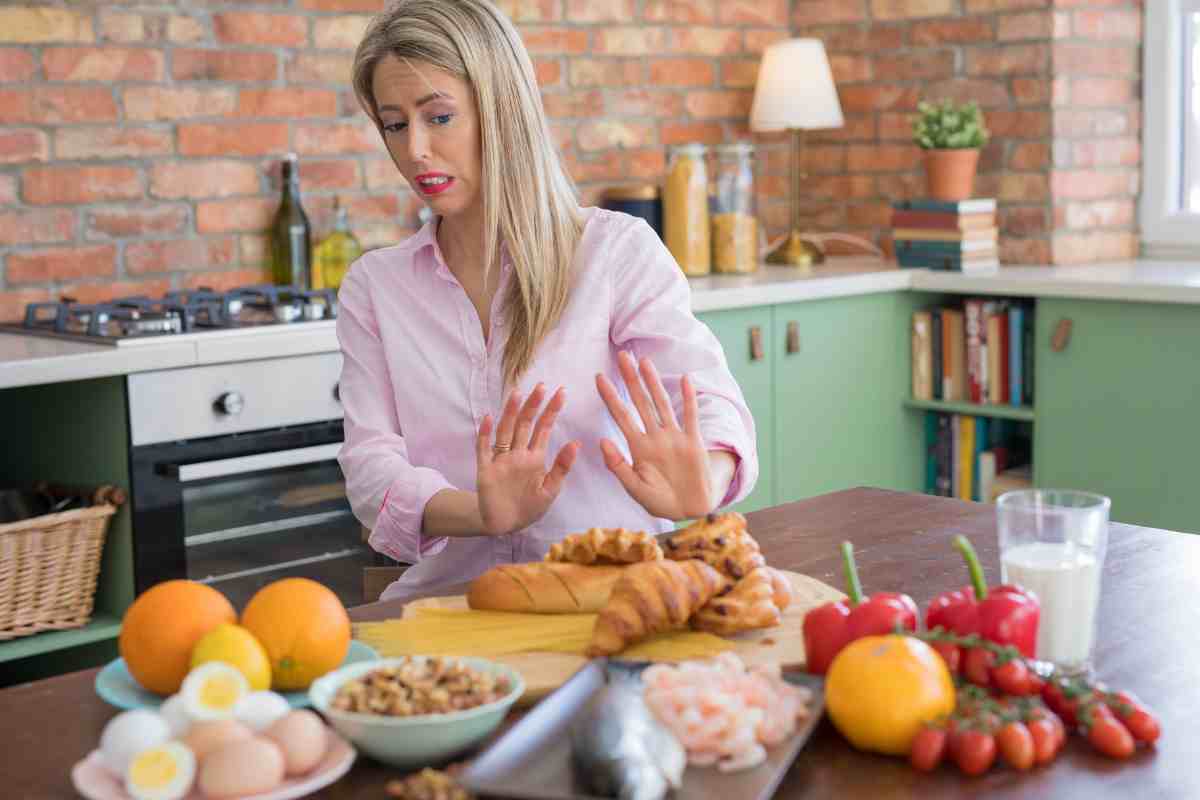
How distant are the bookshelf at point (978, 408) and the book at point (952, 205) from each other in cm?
48

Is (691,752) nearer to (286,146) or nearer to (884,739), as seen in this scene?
(884,739)

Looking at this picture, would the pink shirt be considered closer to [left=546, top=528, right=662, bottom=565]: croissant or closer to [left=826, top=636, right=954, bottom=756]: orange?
[left=546, top=528, right=662, bottom=565]: croissant

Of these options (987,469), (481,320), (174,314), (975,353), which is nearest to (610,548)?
(481,320)

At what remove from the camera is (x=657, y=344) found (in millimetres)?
1979

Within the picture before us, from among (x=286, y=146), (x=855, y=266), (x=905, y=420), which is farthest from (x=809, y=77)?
(x=286, y=146)

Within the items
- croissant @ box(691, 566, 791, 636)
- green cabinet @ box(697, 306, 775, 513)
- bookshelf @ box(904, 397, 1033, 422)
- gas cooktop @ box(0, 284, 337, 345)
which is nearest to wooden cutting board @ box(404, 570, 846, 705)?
croissant @ box(691, 566, 791, 636)

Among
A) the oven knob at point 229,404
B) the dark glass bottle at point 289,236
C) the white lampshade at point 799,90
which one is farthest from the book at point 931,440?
the oven knob at point 229,404

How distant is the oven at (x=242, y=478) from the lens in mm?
2611

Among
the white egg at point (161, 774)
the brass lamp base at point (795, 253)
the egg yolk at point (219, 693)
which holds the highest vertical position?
the brass lamp base at point (795, 253)

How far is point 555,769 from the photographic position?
101 cm

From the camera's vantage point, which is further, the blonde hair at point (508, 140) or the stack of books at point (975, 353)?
the stack of books at point (975, 353)

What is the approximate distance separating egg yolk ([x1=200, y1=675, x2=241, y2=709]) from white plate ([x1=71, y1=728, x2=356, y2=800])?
6 centimetres

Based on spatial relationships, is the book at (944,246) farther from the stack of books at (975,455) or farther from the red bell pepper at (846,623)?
the red bell pepper at (846,623)

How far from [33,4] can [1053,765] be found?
2634 mm
